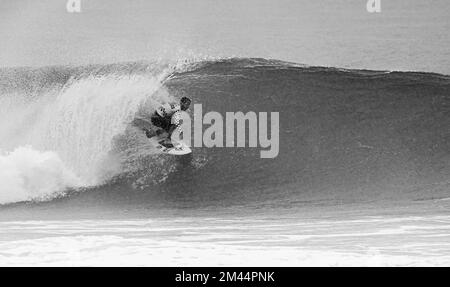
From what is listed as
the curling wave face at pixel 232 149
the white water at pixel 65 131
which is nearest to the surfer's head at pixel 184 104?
the curling wave face at pixel 232 149

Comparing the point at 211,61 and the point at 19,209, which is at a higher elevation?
the point at 211,61

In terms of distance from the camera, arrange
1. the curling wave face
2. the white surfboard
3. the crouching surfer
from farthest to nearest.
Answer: the crouching surfer → the white surfboard → the curling wave face

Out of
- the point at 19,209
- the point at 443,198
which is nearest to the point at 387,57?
the point at 443,198

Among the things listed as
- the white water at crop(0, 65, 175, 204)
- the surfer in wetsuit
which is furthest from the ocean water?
the surfer in wetsuit

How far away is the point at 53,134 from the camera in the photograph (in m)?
10.5

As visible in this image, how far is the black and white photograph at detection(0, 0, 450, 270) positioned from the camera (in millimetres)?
8117

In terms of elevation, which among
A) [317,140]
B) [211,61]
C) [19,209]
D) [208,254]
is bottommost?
[208,254]

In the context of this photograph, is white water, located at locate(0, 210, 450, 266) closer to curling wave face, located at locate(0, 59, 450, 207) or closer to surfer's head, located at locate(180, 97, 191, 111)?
curling wave face, located at locate(0, 59, 450, 207)

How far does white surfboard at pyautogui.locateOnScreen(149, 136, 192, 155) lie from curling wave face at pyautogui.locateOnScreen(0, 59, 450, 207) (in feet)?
0.33

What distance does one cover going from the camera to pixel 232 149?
1009cm

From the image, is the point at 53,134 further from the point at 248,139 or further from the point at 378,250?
the point at 378,250

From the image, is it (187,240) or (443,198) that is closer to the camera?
(187,240)

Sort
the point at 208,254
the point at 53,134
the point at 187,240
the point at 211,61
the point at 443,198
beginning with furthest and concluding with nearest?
the point at 211,61 → the point at 53,134 → the point at 443,198 → the point at 187,240 → the point at 208,254

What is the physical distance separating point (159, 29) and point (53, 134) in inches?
96.4
